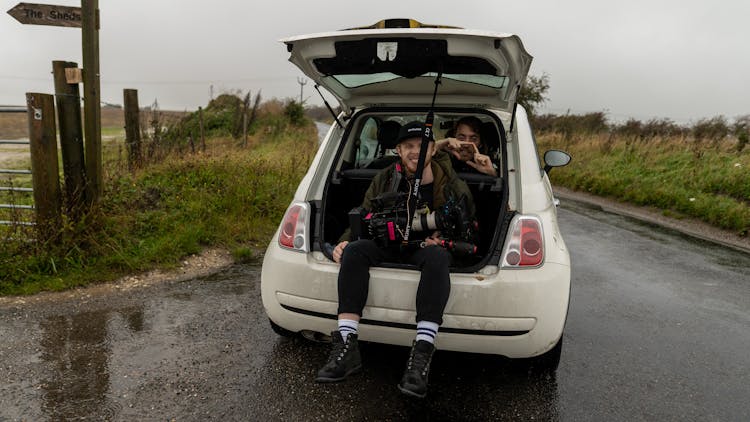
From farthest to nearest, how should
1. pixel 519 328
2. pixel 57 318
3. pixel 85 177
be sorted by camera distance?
pixel 85 177, pixel 57 318, pixel 519 328

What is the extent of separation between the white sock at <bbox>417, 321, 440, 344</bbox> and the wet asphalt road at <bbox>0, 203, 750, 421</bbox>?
0.40 meters

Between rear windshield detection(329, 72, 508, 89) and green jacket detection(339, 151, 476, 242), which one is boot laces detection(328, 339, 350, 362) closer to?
green jacket detection(339, 151, 476, 242)

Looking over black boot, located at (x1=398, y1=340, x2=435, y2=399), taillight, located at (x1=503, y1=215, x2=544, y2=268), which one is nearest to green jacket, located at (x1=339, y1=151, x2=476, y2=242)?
taillight, located at (x1=503, y1=215, x2=544, y2=268)

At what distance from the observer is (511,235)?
2674mm

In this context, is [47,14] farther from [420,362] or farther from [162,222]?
[420,362]

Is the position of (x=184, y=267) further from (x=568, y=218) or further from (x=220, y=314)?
(x=568, y=218)

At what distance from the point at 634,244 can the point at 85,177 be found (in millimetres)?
6492

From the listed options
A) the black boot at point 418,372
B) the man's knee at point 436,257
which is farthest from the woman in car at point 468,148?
the black boot at point 418,372

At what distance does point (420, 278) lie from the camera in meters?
2.54

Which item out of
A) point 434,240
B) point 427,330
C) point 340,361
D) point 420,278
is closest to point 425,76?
point 434,240

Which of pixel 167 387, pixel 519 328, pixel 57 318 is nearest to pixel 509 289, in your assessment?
pixel 519 328

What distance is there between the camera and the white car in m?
2.49

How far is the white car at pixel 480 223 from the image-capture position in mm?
2488

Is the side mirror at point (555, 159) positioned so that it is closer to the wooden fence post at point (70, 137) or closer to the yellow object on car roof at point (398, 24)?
the yellow object on car roof at point (398, 24)
